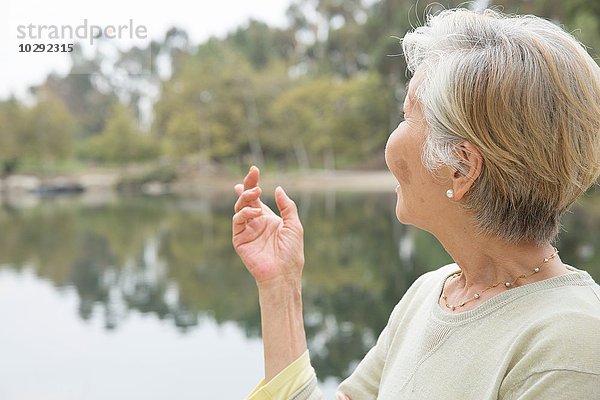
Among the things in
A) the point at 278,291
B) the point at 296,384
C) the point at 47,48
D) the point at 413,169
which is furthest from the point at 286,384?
the point at 47,48

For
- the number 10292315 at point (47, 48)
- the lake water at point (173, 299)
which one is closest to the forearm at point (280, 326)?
the number 10292315 at point (47, 48)

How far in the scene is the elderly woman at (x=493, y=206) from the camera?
2.49ft

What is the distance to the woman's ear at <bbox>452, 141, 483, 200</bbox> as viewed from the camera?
0.81m

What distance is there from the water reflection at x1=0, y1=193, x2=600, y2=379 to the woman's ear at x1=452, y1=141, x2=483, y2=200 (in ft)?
15.5

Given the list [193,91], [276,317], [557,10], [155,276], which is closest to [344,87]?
[193,91]

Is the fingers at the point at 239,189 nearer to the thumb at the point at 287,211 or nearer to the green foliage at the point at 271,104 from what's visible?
the thumb at the point at 287,211

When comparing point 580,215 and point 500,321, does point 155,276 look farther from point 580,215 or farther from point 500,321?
point 500,321

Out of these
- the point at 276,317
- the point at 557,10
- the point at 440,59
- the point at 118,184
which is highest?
the point at 557,10

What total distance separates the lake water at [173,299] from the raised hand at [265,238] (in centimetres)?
349

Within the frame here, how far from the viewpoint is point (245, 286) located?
845 centimetres

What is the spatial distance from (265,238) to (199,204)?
1681cm

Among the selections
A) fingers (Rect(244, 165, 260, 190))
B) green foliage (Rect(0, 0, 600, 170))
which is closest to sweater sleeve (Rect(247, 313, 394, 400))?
fingers (Rect(244, 165, 260, 190))

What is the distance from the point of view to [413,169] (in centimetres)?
88

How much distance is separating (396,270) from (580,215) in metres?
5.12
